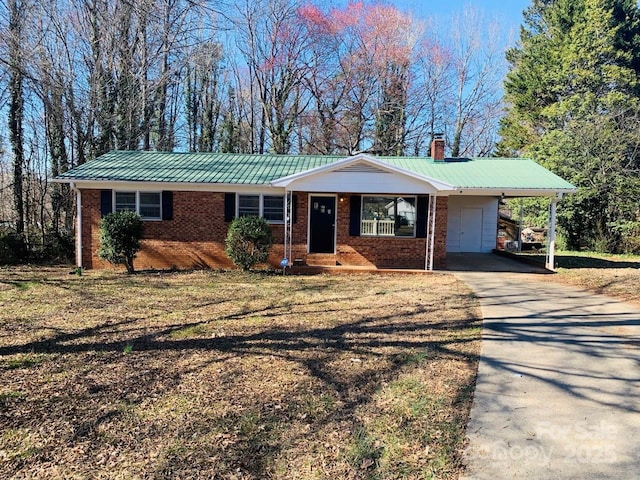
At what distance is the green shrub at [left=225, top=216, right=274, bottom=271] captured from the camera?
38.5 ft

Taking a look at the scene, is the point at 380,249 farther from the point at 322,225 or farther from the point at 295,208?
the point at 295,208

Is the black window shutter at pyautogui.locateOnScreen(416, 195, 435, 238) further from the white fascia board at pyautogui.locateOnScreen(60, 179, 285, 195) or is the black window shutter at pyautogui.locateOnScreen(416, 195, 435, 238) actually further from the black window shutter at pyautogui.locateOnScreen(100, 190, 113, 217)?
the black window shutter at pyautogui.locateOnScreen(100, 190, 113, 217)

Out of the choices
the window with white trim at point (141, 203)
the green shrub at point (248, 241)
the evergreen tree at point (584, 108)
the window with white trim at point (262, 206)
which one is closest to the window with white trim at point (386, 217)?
the window with white trim at point (262, 206)

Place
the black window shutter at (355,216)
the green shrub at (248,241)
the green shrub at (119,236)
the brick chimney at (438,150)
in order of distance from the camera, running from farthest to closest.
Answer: the brick chimney at (438,150) → the black window shutter at (355,216) → the green shrub at (248,241) → the green shrub at (119,236)

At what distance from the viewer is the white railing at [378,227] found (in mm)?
13205

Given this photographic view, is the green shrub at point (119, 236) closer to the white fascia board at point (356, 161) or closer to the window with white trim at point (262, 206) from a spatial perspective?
the window with white trim at point (262, 206)

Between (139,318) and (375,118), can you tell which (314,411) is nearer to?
(139,318)

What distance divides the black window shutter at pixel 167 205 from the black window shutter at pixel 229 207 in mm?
1610

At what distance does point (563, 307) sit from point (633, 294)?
224cm

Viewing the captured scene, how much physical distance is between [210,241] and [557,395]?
10.6 metres

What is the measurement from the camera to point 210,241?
1289 centimetres

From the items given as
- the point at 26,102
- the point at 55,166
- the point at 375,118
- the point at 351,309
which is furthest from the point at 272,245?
the point at 375,118

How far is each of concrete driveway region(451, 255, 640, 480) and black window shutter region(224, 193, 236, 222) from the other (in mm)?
7946

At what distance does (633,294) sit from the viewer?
8.79 meters
